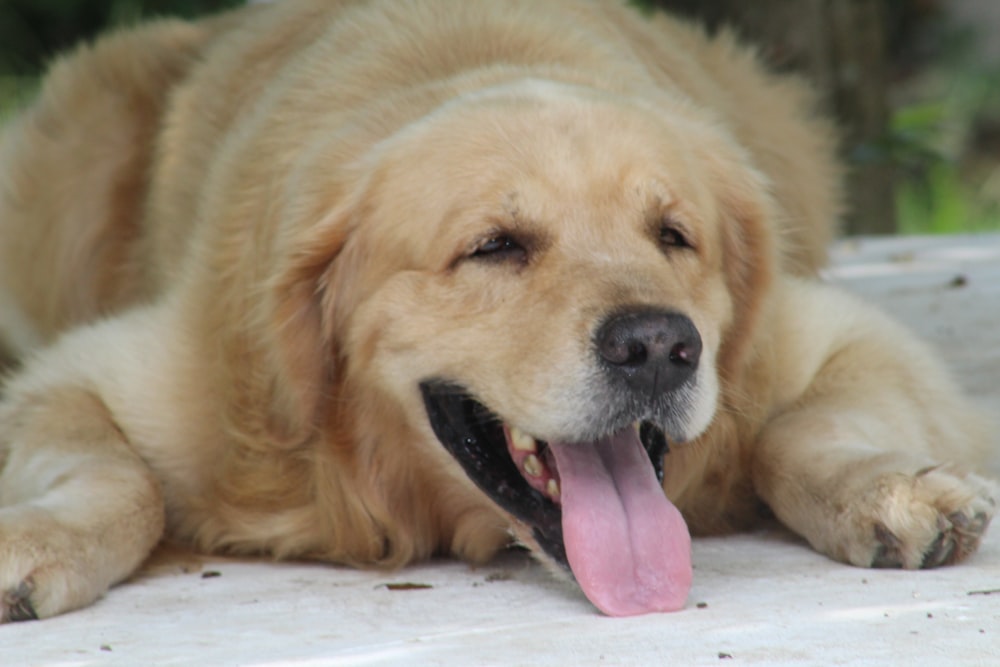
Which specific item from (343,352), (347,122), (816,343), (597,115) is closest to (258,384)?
(343,352)

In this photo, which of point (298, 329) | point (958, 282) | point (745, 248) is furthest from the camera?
point (958, 282)

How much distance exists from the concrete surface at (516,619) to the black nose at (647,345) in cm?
47

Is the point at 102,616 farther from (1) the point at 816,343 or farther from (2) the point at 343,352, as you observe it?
(1) the point at 816,343

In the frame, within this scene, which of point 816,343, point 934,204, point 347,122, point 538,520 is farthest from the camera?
point 934,204

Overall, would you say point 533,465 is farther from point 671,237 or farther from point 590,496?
point 671,237

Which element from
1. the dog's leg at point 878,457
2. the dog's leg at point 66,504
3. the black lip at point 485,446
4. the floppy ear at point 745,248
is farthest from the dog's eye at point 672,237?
the dog's leg at point 66,504

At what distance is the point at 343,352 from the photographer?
3.68 m

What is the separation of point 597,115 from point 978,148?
10.8 m

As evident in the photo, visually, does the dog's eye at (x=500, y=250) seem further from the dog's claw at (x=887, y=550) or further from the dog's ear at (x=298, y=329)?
the dog's claw at (x=887, y=550)

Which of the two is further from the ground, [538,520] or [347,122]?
[347,122]

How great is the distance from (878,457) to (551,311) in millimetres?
875

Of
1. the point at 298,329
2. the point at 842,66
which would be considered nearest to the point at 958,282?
the point at 842,66

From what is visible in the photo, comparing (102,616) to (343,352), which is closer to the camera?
(102,616)

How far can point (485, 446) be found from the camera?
3.53 metres
